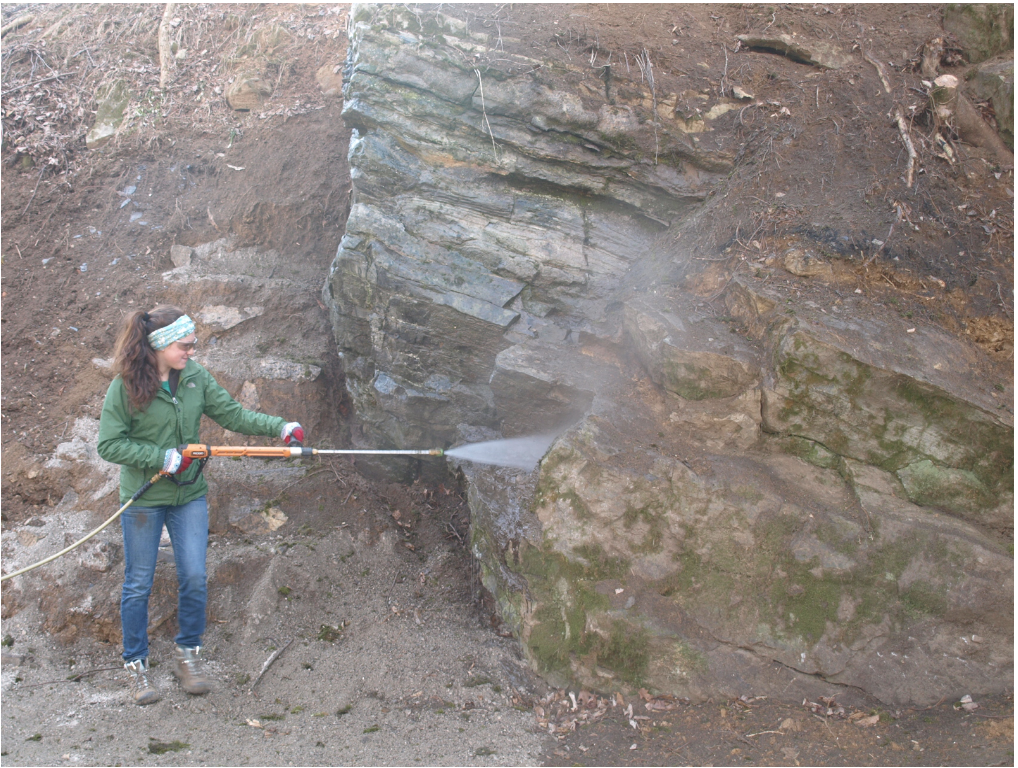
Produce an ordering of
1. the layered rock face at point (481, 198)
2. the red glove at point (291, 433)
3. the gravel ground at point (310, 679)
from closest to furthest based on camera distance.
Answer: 1. the gravel ground at point (310, 679)
2. the red glove at point (291, 433)
3. the layered rock face at point (481, 198)

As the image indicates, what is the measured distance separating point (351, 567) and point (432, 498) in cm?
102

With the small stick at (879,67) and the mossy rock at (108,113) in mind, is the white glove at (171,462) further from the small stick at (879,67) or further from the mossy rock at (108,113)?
the small stick at (879,67)

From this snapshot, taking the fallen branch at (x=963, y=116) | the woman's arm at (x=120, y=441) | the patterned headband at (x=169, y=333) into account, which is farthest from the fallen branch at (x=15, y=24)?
the fallen branch at (x=963, y=116)

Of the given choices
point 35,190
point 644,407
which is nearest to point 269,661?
point 644,407

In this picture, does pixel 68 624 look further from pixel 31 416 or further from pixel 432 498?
pixel 432 498

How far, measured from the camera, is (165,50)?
819cm

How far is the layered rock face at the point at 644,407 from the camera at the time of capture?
4.10m

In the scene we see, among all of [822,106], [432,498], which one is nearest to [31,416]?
[432,498]

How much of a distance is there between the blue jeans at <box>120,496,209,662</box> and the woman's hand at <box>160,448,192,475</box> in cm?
33

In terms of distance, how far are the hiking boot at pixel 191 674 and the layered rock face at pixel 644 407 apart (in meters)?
1.99

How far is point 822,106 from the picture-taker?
564 centimetres

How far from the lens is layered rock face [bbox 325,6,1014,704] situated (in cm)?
410

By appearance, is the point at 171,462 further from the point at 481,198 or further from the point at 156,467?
the point at 481,198

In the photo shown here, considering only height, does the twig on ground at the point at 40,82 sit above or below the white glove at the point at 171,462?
above
